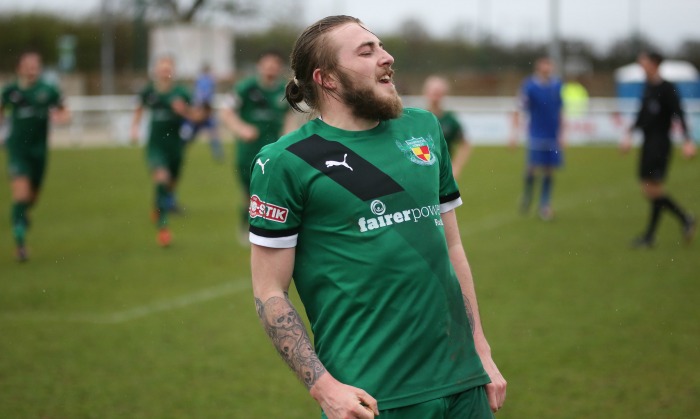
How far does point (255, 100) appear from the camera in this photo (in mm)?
12195

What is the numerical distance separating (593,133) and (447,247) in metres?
27.2

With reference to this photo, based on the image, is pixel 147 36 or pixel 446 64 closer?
pixel 446 64

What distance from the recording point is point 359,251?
108 inches

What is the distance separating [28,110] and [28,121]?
5.7 inches

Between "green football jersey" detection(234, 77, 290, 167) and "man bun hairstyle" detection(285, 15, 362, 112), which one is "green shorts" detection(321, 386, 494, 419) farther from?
"green football jersey" detection(234, 77, 290, 167)

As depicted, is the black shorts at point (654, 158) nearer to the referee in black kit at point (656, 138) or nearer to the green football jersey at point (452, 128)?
the referee in black kit at point (656, 138)

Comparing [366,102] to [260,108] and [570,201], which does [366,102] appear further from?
[570,201]

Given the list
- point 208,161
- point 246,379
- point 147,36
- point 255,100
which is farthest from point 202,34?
point 246,379

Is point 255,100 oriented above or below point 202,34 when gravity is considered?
above

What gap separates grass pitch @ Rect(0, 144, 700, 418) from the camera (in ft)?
19.7

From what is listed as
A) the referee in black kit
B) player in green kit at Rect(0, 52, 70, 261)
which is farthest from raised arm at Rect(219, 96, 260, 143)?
the referee in black kit

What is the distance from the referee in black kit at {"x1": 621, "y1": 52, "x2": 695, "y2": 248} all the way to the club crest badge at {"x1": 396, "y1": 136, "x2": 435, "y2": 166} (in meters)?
9.31

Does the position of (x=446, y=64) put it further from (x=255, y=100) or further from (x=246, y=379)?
(x=246, y=379)

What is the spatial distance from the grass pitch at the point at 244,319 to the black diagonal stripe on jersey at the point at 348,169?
3.23 meters
